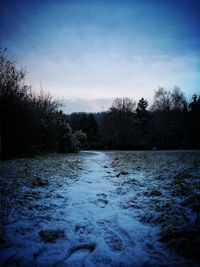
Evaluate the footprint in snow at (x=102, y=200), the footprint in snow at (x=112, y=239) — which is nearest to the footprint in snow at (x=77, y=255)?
the footprint in snow at (x=112, y=239)

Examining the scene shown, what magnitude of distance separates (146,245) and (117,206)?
1.79 meters

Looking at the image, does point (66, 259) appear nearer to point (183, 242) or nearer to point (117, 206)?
point (183, 242)

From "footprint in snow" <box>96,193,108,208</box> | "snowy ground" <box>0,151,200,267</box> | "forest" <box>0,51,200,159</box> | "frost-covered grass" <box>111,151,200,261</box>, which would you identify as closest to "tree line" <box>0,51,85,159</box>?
"forest" <box>0,51,200,159</box>

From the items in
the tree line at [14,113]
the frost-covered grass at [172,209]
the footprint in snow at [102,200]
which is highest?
the tree line at [14,113]

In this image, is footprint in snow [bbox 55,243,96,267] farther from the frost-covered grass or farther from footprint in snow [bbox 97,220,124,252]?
the frost-covered grass

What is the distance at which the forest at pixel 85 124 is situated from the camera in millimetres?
14969

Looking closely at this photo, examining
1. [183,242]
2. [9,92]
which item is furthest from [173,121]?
[183,242]

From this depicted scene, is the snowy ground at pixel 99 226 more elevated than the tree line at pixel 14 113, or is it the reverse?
the tree line at pixel 14 113

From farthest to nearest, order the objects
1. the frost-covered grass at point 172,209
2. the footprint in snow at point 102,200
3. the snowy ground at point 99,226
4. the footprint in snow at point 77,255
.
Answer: the footprint in snow at point 102,200, the frost-covered grass at point 172,209, the snowy ground at point 99,226, the footprint in snow at point 77,255

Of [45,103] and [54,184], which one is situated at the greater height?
[45,103]

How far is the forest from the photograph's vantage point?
589 inches

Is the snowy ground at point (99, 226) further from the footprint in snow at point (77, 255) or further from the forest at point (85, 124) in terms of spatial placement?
the forest at point (85, 124)

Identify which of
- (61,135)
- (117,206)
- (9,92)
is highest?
(9,92)

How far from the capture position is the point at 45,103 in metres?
24.9
